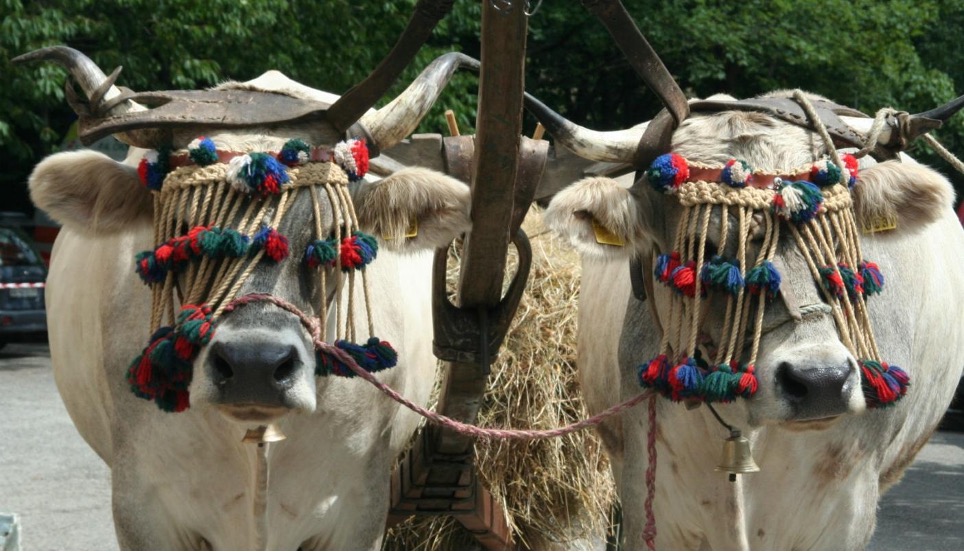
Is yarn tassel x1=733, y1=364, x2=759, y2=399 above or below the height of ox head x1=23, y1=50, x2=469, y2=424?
below

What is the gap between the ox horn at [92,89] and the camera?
3617 millimetres

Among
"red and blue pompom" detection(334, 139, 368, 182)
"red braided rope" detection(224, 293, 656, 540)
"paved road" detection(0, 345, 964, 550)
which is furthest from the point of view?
"paved road" detection(0, 345, 964, 550)

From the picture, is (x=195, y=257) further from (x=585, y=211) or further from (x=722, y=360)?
(x=722, y=360)

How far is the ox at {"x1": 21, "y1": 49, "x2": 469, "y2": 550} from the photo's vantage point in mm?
3252

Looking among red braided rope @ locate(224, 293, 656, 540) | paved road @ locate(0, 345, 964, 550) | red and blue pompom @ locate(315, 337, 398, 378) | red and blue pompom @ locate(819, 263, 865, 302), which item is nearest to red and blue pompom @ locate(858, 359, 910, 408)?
red and blue pompom @ locate(819, 263, 865, 302)

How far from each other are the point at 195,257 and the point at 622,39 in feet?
4.38

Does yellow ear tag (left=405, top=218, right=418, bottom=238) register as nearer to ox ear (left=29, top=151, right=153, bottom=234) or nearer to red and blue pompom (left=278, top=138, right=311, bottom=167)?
red and blue pompom (left=278, top=138, right=311, bottom=167)

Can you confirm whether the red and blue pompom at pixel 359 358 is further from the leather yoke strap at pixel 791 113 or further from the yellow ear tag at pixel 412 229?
the leather yoke strap at pixel 791 113

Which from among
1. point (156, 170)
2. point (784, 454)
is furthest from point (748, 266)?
point (156, 170)

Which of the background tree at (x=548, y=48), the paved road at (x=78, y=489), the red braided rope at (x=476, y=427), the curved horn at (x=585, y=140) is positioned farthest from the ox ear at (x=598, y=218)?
the background tree at (x=548, y=48)

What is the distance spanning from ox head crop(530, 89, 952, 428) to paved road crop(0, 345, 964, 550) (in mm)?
4575

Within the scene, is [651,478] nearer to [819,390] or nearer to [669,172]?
[819,390]

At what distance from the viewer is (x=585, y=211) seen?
3670 mm

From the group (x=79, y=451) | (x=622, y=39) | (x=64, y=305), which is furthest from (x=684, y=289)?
(x=79, y=451)
